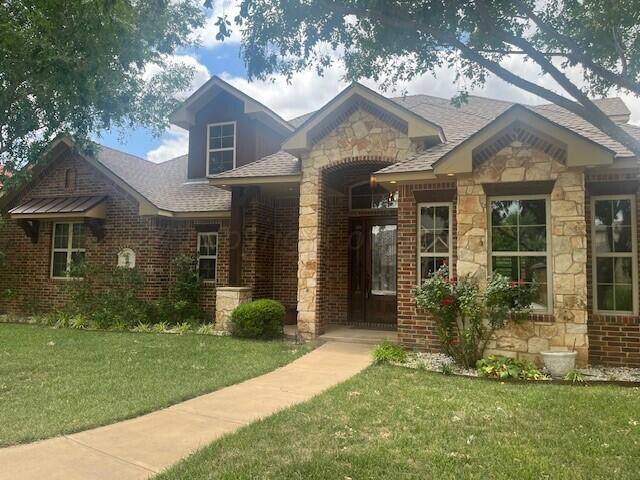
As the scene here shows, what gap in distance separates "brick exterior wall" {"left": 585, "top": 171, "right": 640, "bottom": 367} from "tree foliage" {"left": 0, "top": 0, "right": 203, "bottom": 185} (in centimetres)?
750

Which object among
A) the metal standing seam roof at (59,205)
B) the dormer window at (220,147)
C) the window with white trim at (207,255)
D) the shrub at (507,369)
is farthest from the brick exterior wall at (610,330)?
the metal standing seam roof at (59,205)

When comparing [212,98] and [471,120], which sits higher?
[212,98]

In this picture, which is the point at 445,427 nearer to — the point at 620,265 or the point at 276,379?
the point at 276,379

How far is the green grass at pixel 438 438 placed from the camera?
3748 millimetres

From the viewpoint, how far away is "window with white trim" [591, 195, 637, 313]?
8.01 meters

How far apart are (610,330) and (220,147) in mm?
10978

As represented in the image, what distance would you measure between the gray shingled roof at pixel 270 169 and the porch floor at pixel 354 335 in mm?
3750

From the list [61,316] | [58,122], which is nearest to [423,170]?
[58,122]

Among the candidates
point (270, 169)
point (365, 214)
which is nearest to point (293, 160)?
point (270, 169)

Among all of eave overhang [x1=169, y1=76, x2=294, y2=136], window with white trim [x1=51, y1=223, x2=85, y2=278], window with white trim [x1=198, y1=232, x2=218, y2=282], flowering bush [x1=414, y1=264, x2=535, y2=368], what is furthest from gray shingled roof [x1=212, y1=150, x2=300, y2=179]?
window with white trim [x1=51, y1=223, x2=85, y2=278]

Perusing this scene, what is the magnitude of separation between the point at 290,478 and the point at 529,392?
396 cm

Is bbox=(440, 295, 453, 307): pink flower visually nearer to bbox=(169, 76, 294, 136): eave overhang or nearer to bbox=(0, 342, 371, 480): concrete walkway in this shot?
bbox=(0, 342, 371, 480): concrete walkway

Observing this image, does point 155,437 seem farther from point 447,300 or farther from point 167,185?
point 167,185

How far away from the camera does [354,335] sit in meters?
10.4
